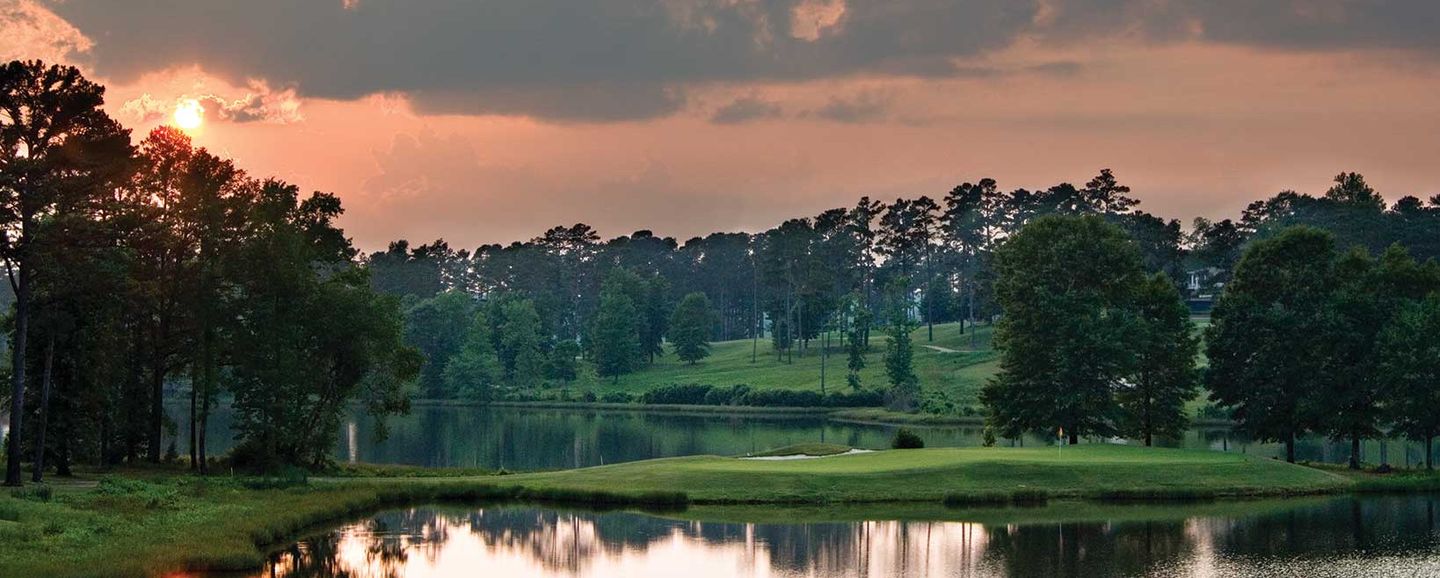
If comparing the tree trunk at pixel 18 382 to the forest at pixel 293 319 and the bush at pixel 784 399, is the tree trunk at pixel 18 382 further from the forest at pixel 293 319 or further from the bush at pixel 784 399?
the bush at pixel 784 399

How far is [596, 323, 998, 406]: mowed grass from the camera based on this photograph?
160 meters

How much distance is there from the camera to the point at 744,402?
160750 mm

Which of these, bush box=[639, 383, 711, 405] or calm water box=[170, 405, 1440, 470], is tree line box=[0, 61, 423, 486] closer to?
calm water box=[170, 405, 1440, 470]

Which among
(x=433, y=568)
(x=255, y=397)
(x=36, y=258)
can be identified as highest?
(x=36, y=258)

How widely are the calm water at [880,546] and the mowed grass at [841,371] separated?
8684 cm

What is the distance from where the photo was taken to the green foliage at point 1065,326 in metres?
83.6

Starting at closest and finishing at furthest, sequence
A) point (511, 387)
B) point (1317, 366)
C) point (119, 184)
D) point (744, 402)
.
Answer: point (119, 184)
point (1317, 366)
point (744, 402)
point (511, 387)

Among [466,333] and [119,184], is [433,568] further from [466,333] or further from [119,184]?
[466,333]

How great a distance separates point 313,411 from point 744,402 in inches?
3517

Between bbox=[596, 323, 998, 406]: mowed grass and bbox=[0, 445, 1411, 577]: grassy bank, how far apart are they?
71.9m

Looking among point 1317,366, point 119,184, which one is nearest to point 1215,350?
point 1317,366

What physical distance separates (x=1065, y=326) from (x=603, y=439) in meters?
45.4

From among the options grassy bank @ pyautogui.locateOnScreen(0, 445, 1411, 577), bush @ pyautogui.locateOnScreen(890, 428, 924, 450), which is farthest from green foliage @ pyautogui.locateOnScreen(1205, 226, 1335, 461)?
bush @ pyautogui.locateOnScreen(890, 428, 924, 450)

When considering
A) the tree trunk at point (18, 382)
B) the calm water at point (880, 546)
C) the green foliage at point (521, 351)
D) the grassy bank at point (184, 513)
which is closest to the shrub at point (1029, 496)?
the calm water at point (880, 546)
